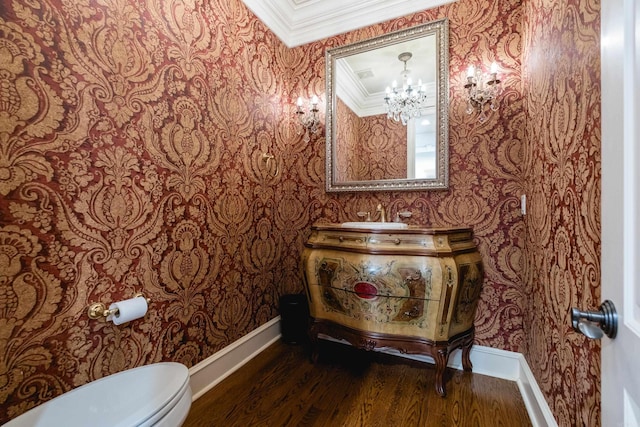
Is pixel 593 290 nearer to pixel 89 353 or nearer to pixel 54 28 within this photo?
pixel 89 353

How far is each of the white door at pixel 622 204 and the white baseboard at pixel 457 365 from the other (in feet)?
3.77

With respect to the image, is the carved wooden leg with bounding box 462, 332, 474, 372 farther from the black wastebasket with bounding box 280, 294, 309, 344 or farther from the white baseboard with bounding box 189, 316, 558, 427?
the black wastebasket with bounding box 280, 294, 309, 344

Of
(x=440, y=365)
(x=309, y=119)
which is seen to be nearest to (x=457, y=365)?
(x=440, y=365)

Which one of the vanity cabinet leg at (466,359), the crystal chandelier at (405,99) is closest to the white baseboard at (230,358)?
the vanity cabinet leg at (466,359)

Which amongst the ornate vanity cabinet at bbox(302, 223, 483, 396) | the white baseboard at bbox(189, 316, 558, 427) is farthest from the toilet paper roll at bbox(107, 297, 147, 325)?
the ornate vanity cabinet at bbox(302, 223, 483, 396)

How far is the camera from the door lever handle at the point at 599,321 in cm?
49

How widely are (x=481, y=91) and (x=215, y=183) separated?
71.3 inches

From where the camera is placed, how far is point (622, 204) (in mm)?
479

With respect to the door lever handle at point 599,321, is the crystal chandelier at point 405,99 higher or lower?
higher

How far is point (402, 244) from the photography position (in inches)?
61.8

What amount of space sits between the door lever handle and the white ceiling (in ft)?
7.21

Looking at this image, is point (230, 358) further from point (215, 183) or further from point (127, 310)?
point (215, 183)

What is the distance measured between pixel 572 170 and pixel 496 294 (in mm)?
1136

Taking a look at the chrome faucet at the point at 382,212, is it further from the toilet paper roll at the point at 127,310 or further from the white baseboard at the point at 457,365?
the toilet paper roll at the point at 127,310
